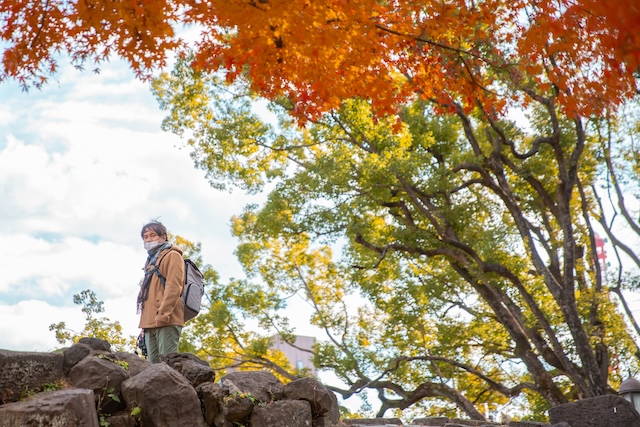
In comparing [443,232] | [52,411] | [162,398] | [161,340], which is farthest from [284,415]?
[443,232]

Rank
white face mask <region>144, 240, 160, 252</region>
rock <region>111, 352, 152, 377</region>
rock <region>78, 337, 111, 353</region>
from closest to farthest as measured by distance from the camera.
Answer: rock <region>111, 352, 152, 377</region>
rock <region>78, 337, 111, 353</region>
white face mask <region>144, 240, 160, 252</region>

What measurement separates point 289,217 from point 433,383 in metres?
4.74

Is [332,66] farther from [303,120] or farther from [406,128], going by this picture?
[406,128]

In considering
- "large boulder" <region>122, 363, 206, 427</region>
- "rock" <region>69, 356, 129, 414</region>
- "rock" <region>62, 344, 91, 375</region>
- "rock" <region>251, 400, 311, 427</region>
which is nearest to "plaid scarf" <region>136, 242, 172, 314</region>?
"rock" <region>62, 344, 91, 375</region>

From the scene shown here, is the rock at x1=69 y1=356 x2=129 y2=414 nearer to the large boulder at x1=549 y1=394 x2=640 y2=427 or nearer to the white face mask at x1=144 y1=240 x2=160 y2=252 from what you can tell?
the white face mask at x1=144 y1=240 x2=160 y2=252

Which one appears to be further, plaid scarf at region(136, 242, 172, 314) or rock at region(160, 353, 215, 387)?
plaid scarf at region(136, 242, 172, 314)

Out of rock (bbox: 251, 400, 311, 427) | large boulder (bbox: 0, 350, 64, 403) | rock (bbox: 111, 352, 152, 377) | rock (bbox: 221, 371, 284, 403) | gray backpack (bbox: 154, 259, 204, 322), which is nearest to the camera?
large boulder (bbox: 0, 350, 64, 403)

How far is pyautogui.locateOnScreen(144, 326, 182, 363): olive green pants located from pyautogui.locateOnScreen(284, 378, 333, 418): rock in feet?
3.67

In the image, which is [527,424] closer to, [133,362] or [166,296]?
[166,296]

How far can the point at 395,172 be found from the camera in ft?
40.0

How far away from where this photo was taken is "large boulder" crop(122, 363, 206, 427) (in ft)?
16.5

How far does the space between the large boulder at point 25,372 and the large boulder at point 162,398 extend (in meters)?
0.57

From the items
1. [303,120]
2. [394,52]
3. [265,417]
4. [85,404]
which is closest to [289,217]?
[303,120]

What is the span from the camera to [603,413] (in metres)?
6.79
